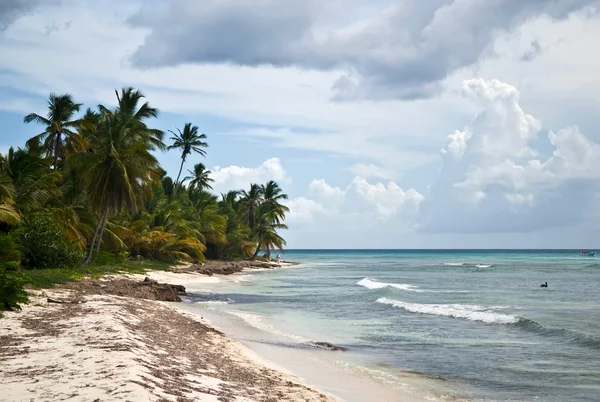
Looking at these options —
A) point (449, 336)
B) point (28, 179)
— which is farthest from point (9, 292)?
point (28, 179)

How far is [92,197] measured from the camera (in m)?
28.7

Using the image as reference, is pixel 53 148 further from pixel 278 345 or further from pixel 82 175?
pixel 278 345

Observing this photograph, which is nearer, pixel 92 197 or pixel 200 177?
pixel 92 197

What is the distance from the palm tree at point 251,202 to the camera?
77.2m

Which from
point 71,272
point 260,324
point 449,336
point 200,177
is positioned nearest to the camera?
point 449,336

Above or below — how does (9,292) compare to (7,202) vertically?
below

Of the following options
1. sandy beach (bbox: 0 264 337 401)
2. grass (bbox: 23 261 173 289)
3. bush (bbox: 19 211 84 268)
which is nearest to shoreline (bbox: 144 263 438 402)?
sandy beach (bbox: 0 264 337 401)

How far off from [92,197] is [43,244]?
4.70 metres

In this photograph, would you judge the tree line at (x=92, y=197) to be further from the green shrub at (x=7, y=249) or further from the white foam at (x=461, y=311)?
the white foam at (x=461, y=311)

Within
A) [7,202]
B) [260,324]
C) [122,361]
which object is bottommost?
[260,324]

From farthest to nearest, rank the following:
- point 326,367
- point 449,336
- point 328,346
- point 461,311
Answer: point 461,311 < point 449,336 < point 328,346 < point 326,367

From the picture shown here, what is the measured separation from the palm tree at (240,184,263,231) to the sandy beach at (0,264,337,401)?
61322 mm

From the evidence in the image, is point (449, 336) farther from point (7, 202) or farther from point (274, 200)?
point (274, 200)

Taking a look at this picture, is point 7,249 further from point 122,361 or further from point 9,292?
point 122,361
